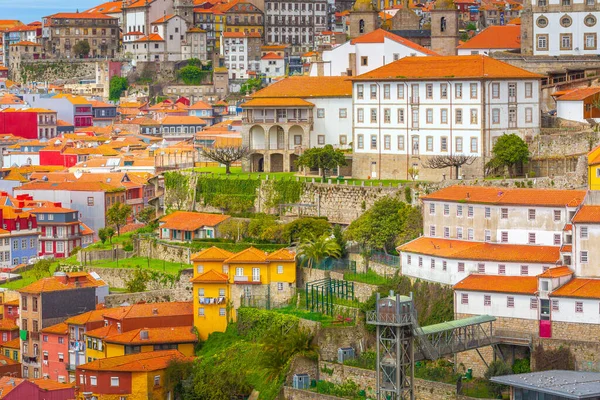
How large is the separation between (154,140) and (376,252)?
221 ft

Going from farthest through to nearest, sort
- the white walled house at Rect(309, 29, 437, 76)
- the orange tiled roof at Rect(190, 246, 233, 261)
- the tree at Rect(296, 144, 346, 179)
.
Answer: the white walled house at Rect(309, 29, 437, 76)
the tree at Rect(296, 144, 346, 179)
the orange tiled roof at Rect(190, 246, 233, 261)

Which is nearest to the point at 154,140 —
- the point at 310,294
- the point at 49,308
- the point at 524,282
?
the point at 49,308

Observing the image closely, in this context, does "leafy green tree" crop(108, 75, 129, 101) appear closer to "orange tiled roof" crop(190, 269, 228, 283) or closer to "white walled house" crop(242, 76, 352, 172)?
"white walled house" crop(242, 76, 352, 172)

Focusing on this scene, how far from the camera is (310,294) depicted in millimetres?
64625

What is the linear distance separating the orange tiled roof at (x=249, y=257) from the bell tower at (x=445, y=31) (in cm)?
2846

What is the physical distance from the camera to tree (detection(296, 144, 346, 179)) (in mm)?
74750

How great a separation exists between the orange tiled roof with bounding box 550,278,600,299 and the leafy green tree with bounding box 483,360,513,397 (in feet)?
9.25

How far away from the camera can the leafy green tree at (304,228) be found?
231ft

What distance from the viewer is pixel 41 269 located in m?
82.4

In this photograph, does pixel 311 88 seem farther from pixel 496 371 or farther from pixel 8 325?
pixel 496 371

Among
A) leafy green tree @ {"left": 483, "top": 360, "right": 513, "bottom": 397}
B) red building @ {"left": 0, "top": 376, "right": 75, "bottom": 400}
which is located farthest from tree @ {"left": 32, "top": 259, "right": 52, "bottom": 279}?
leafy green tree @ {"left": 483, "top": 360, "right": 513, "bottom": 397}

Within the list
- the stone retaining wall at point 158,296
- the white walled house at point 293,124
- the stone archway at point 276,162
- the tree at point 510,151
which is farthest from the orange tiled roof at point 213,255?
the white walled house at point 293,124

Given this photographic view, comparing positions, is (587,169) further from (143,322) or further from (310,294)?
(143,322)

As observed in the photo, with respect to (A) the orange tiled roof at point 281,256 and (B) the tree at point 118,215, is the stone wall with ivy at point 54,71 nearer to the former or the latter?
(B) the tree at point 118,215
